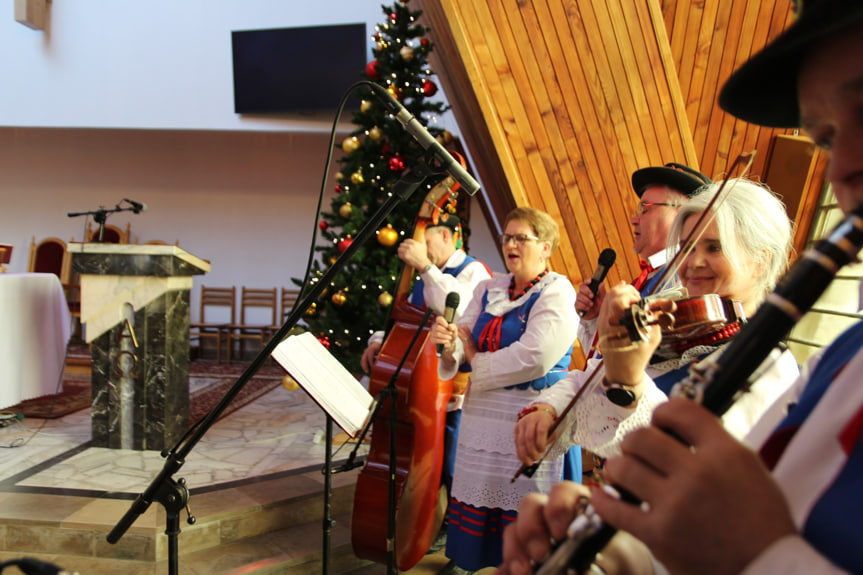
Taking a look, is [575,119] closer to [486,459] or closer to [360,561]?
[486,459]

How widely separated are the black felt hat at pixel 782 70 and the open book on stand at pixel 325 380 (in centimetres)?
138

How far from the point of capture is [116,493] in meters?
3.26


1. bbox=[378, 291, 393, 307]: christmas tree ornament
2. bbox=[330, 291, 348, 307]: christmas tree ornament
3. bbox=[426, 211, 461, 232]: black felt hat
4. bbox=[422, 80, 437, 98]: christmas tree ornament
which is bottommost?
bbox=[330, 291, 348, 307]: christmas tree ornament

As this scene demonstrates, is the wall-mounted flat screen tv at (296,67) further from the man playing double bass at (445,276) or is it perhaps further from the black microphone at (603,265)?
the black microphone at (603,265)

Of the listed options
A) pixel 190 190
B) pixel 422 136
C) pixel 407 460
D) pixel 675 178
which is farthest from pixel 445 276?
pixel 190 190

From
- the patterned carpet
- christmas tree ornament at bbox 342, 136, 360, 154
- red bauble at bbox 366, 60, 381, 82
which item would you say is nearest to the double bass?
the patterned carpet

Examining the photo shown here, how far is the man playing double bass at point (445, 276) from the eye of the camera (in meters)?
3.00

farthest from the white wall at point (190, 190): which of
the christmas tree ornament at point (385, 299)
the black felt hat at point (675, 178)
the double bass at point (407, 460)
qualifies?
the black felt hat at point (675, 178)

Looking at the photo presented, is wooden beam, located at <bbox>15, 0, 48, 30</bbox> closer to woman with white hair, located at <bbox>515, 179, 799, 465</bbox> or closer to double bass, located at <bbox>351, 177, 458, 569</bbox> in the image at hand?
double bass, located at <bbox>351, 177, 458, 569</bbox>

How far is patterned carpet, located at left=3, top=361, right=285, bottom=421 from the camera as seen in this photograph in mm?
5108

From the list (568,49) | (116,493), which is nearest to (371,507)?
(116,493)

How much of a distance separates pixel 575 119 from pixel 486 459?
2.07 meters

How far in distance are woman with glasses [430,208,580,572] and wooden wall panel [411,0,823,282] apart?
1.01 metres

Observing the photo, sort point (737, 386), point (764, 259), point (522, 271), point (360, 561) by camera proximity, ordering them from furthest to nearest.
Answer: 1. point (360, 561)
2. point (522, 271)
3. point (764, 259)
4. point (737, 386)
